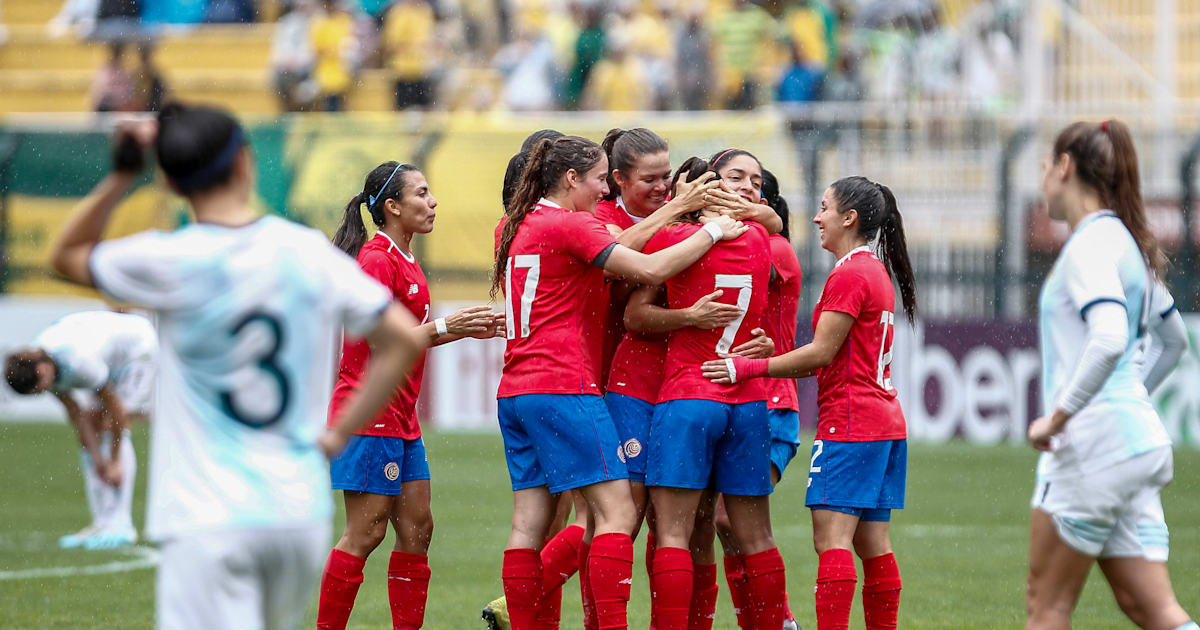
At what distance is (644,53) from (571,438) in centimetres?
1435

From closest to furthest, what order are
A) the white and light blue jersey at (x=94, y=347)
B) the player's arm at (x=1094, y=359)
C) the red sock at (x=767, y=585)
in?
the player's arm at (x=1094, y=359) → the red sock at (x=767, y=585) → the white and light blue jersey at (x=94, y=347)

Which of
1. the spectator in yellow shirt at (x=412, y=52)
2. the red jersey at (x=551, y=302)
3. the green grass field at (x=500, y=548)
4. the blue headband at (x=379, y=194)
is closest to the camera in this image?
the red jersey at (x=551, y=302)

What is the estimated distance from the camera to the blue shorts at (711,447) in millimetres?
6000

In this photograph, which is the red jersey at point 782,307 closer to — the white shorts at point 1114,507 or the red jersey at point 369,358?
the red jersey at point 369,358

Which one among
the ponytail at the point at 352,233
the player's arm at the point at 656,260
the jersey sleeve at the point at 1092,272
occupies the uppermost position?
the ponytail at the point at 352,233

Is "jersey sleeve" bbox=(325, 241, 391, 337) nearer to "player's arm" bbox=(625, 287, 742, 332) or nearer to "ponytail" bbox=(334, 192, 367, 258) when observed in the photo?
"player's arm" bbox=(625, 287, 742, 332)

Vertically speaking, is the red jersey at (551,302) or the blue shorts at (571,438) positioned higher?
the red jersey at (551,302)

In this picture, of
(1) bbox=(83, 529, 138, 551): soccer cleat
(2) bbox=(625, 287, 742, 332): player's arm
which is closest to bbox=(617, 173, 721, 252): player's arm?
(2) bbox=(625, 287, 742, 332): player's arm

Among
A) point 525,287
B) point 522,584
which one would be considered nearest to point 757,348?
point 525,287

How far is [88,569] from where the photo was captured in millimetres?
Answer: 9094

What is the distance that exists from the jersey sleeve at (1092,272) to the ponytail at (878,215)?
62.5 inches

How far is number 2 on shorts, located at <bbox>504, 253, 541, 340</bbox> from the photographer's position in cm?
598

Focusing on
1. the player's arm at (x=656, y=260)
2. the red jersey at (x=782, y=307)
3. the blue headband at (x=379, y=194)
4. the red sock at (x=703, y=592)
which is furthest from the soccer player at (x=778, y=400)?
the blue headband at (x=379, y=194)

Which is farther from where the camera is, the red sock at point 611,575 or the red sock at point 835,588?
the red sock at point 835,588
